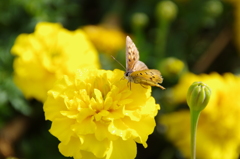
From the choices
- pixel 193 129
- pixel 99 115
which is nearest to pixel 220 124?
pixel 193 129

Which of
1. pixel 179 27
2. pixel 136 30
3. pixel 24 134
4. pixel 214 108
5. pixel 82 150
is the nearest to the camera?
pixel 82 150

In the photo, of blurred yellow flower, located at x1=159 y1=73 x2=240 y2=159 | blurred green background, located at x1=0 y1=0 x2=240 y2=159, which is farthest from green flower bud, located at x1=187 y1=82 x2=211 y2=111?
blurred green background, located at x1=0 y1=0 x2=240 y2=159

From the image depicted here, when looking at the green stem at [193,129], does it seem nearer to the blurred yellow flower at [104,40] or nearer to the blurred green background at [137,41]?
the blurred green background at [137,41]

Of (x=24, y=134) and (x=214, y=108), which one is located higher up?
(x=214, y=108)

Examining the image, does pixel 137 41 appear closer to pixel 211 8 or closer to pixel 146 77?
pixel 211 8

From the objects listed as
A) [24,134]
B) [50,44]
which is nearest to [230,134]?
[50,44]

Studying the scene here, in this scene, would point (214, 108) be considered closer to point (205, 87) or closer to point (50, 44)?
point (205, 87)
